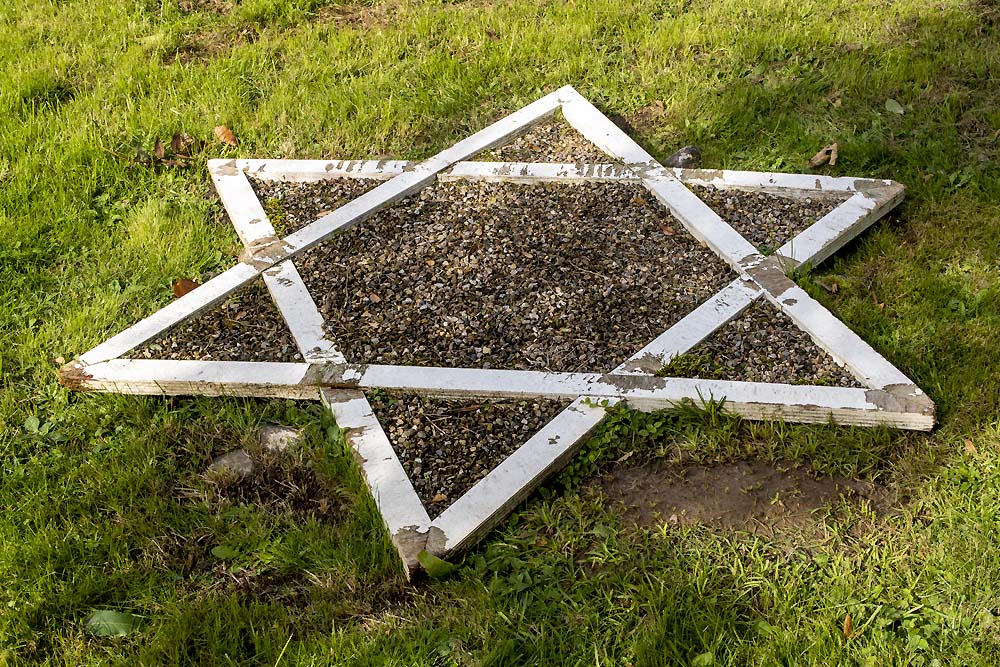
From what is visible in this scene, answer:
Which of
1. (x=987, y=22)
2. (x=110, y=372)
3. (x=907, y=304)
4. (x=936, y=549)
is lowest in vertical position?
(x=936, y=549)

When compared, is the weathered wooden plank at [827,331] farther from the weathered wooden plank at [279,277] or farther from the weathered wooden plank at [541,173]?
the weathered wooden plank at [279,277]

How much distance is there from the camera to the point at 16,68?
473cm

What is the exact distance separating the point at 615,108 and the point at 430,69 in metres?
1.05

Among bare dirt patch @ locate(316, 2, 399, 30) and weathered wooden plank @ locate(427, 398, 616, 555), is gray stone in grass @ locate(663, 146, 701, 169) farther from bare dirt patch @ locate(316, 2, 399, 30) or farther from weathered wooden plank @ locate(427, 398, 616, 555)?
bare dirt patch @ locate(316, 2, 399, 30)

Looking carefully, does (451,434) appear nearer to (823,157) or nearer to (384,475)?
(384,475)

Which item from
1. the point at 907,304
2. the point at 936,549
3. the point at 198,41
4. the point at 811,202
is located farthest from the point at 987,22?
the point at 198,41

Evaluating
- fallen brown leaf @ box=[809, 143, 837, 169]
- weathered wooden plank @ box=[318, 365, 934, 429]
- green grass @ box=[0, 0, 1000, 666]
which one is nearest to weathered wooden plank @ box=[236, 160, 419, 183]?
green grass @ box=[0, 0, 1000, 666]

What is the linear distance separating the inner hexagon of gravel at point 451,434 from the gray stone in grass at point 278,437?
0.29 meters

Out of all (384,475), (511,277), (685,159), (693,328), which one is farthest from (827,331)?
(384,475)

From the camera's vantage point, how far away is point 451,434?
9.55 ft

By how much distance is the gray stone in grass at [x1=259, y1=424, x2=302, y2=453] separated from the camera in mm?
2978

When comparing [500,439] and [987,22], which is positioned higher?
[987,22]

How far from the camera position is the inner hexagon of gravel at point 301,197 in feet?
12.6

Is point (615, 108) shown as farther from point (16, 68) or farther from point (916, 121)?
point (16, 68)
